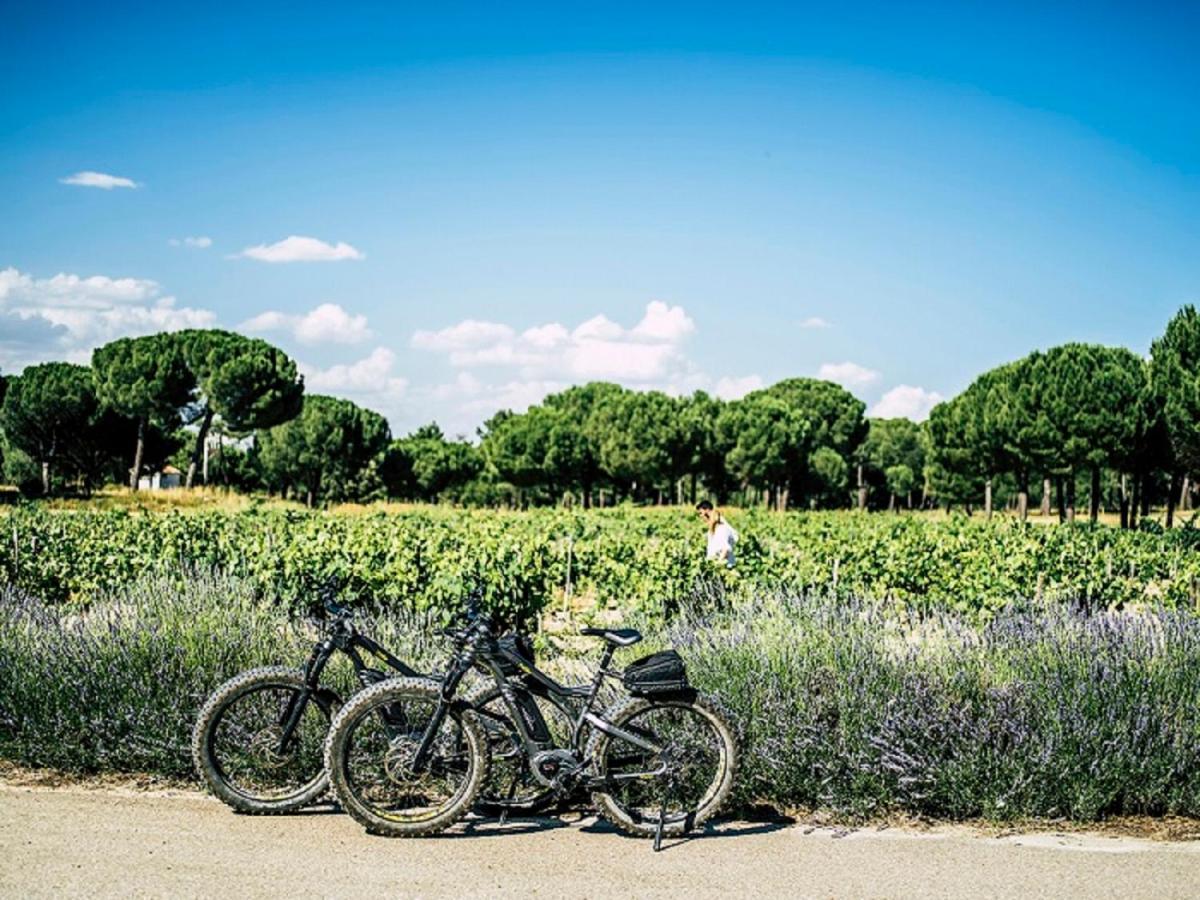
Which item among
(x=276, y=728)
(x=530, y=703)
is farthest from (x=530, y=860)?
(x=276, y=728)

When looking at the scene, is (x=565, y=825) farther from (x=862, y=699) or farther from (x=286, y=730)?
(x=862, y=699)

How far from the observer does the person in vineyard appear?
12.2 m

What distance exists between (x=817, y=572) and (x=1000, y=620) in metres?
5.31

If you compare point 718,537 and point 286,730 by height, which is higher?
point 718,537

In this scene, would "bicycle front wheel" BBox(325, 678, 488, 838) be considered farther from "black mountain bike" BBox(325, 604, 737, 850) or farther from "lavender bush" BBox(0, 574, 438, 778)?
"lavender bush" BBox(0, 574, 438, 778)

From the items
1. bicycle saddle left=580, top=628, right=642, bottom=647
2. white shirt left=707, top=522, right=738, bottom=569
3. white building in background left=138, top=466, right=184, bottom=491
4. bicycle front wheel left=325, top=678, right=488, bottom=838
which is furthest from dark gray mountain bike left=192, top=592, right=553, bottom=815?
white building in background left=138, top=466, right=184, bottom=491

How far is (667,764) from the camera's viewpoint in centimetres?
499

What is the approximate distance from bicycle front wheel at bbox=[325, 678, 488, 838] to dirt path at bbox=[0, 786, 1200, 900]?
0.12 metres

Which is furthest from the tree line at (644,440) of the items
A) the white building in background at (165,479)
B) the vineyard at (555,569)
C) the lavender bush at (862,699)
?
the lavender bush at (862,699)

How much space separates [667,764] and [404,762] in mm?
1241

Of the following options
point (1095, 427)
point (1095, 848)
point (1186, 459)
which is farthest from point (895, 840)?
point (1095, 427)

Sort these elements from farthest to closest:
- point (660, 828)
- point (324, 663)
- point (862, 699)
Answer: point (862, 699) → point (324, 663) → point (660, 828)

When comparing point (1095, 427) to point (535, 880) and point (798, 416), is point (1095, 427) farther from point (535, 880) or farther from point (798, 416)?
point (535, 880)

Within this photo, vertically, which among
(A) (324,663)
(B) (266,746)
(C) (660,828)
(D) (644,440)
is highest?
(D) (644,440)
